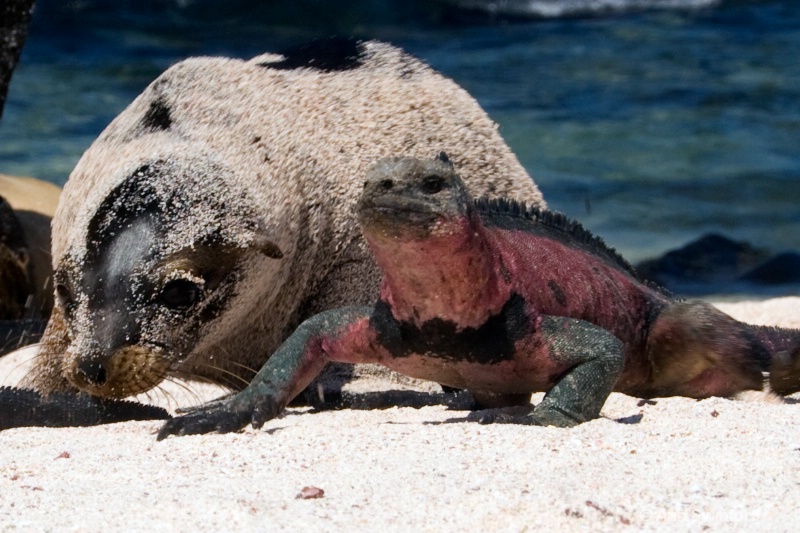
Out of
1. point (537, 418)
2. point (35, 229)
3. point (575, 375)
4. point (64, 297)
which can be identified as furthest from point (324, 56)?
point (35, 229)

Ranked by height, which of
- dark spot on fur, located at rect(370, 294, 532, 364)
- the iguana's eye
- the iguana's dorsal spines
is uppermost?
the iguana's eye

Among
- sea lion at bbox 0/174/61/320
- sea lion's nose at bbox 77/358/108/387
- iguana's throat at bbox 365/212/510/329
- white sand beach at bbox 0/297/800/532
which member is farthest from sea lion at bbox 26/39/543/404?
sea lion at bbox 0/174/61/320

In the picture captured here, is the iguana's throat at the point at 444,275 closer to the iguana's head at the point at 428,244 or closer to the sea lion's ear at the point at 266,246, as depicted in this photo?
the iguana's head at the point at 428,244

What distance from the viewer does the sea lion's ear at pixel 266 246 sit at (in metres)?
5.32

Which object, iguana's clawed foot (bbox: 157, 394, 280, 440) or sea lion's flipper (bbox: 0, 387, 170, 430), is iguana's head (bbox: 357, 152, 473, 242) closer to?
iguana's clawed foot (bbox: 157, 394, 280, 440)

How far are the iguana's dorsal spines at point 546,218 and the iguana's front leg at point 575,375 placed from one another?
698 mm

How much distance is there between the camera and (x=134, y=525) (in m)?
2.95

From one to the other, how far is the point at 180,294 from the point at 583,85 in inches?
593

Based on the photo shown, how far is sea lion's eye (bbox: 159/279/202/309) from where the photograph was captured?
5.09m

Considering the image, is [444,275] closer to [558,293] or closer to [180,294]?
[558,293]

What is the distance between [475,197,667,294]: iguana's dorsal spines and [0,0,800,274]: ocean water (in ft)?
27.5

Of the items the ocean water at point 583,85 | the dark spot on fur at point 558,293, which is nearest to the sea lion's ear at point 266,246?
the dark spot on fur at point 558,293

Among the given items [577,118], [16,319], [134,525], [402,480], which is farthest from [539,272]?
[577,118]

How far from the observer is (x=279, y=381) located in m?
4.32
